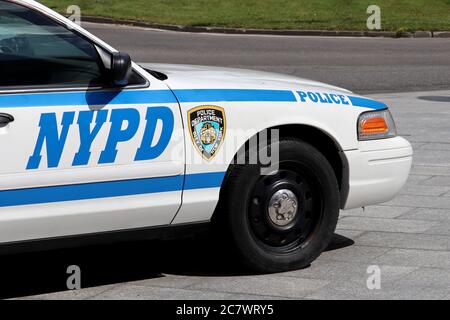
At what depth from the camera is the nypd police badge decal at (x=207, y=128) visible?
551 centimetres

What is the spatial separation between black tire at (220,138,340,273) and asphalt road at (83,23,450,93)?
10260 mm

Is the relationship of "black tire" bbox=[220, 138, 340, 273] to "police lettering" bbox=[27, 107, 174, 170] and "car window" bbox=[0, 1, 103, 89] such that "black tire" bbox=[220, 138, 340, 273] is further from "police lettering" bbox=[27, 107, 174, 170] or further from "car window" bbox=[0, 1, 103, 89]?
"car window" bbox=[0, 1, 103, 89]

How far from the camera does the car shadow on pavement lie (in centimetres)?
580

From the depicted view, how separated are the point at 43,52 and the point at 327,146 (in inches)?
67.4

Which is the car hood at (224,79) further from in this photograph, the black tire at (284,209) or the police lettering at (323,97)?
the black tire at (284,209)

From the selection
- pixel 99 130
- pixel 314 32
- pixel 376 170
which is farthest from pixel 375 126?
pixel 314 32

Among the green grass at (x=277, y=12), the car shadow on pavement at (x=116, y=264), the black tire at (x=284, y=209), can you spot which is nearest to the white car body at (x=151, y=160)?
the black tire at (x=284, y=209)

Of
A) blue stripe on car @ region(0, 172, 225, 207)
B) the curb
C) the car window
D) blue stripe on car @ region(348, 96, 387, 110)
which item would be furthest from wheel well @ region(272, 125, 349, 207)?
the curb

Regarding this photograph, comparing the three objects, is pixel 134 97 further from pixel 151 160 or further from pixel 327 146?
pixel 327 146

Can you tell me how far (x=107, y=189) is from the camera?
5.29 m

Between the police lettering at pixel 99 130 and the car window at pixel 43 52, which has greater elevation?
the car window at pixel 43 52

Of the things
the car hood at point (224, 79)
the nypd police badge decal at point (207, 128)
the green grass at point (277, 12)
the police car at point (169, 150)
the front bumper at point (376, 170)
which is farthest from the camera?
the green grass at point (277, 12)
